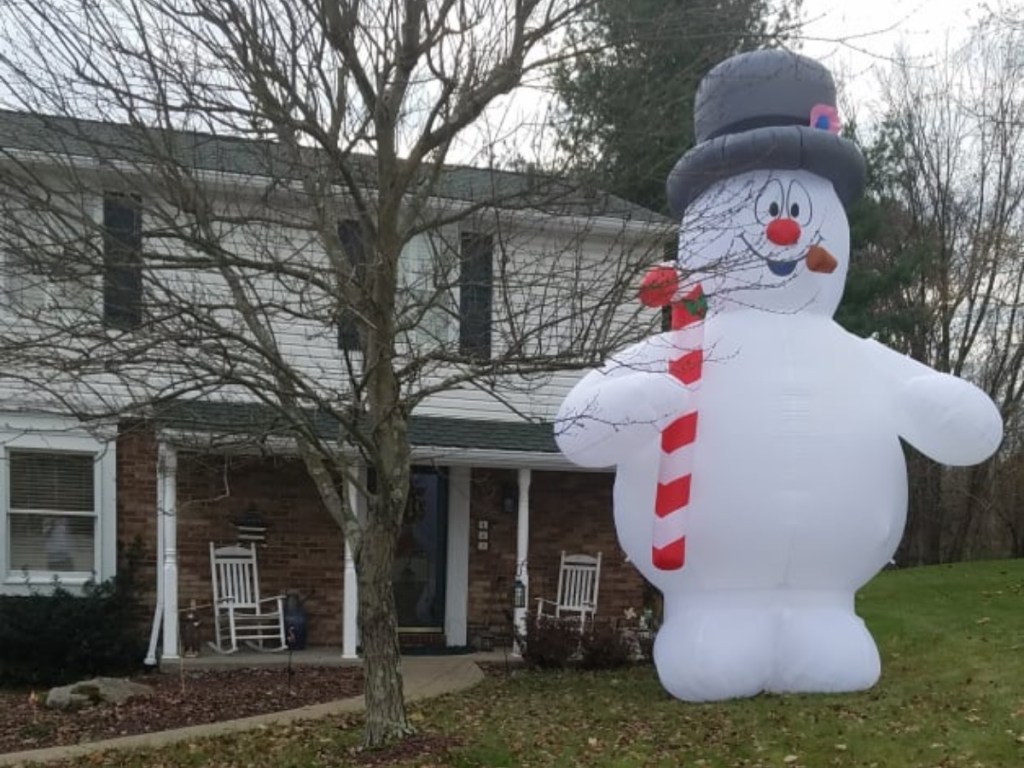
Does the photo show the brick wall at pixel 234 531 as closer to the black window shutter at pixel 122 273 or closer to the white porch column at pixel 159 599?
the white porch column at pixel 159 599

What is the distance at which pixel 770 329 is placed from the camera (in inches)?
326

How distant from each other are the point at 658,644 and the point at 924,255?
509 inches

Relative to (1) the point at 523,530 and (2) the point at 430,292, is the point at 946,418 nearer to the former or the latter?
(2) the point at 430,292

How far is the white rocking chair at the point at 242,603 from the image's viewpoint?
11.5 m

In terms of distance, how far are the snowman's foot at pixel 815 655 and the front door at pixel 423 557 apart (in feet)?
17.7

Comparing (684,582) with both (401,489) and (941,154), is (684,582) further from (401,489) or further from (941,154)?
(941,154)

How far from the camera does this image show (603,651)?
33.8ft

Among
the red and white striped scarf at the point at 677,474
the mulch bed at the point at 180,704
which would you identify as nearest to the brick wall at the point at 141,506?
the mulch bed at the point at 180,704

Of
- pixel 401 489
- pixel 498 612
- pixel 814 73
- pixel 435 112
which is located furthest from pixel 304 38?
pixel 498 612

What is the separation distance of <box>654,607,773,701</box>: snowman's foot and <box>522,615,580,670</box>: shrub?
8.03 ft

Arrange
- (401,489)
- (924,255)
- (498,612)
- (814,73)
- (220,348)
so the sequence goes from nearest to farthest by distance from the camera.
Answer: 1. (220,348)
2. (401,489)
3. (814,73)
4. (498,612)
5. (924,255)

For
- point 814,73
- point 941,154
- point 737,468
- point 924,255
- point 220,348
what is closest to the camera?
point 220,348

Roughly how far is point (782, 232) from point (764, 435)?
159 centimetres

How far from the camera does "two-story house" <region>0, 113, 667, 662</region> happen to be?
5.66m
